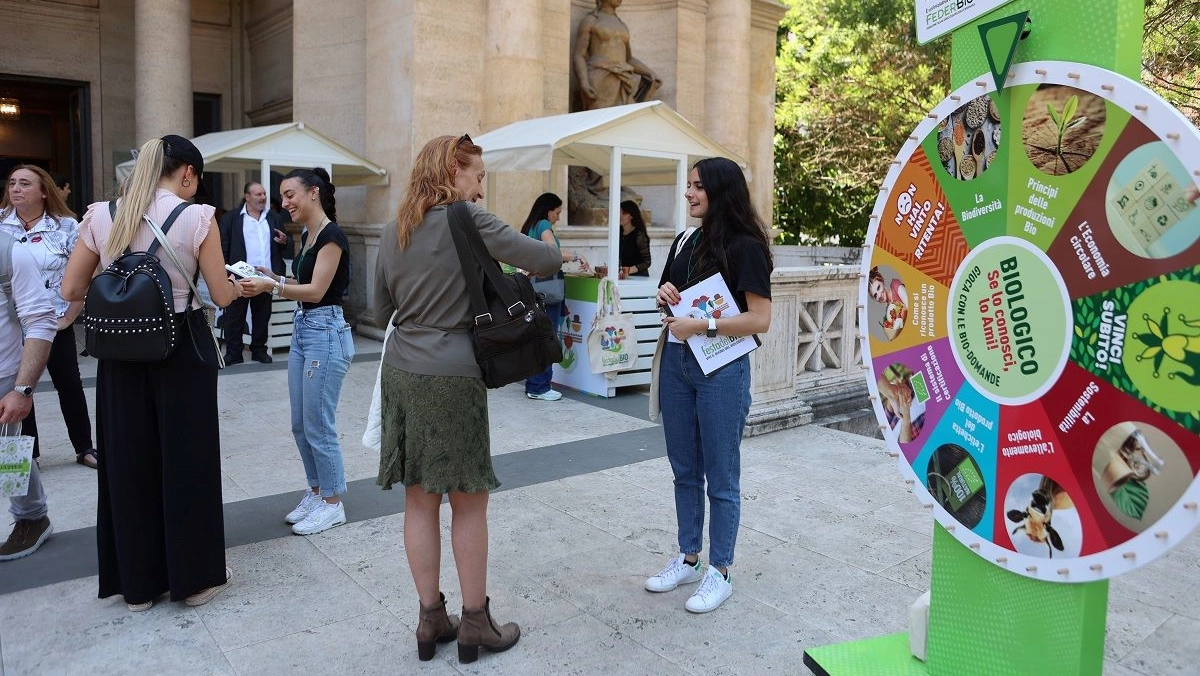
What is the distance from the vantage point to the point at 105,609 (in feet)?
12.5

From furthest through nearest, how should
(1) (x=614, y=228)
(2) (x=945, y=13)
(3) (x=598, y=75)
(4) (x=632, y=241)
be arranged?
(3) (x=598, y=75) → (4) (x=632, y=241) → (1) (x=614, y=228) → (2) (x=945, y=13)

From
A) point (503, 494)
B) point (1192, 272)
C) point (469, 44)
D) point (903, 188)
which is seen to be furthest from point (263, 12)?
point (1192, 272)

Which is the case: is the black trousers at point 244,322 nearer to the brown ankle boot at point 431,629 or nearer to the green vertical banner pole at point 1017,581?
the brown ankle boot at point 431,629

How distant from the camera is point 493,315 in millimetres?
3227

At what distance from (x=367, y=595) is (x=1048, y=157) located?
3179mm

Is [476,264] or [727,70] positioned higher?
[727,70]

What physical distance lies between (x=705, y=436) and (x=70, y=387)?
434cm

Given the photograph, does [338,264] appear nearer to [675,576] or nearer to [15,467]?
[15,467]

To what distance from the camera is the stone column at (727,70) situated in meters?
15.2

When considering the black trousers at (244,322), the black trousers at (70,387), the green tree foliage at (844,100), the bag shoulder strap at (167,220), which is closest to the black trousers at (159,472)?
the bag shoulder strap at (167,220)

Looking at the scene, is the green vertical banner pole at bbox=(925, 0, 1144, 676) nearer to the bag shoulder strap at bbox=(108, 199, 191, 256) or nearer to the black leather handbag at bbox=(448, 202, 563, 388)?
the black leather handbag at bbox=(448, 202, 563, 388)

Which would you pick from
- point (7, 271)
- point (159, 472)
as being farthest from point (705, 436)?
point (7, 271)

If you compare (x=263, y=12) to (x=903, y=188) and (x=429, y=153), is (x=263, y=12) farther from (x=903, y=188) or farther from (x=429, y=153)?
(x=903, y=188)

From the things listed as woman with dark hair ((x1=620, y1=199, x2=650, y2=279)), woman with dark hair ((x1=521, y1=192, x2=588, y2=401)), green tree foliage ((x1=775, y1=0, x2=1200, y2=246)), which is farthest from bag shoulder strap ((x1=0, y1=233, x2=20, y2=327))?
green tree foliage ((x1=775, y1=0, x2=1200, y2=246))
